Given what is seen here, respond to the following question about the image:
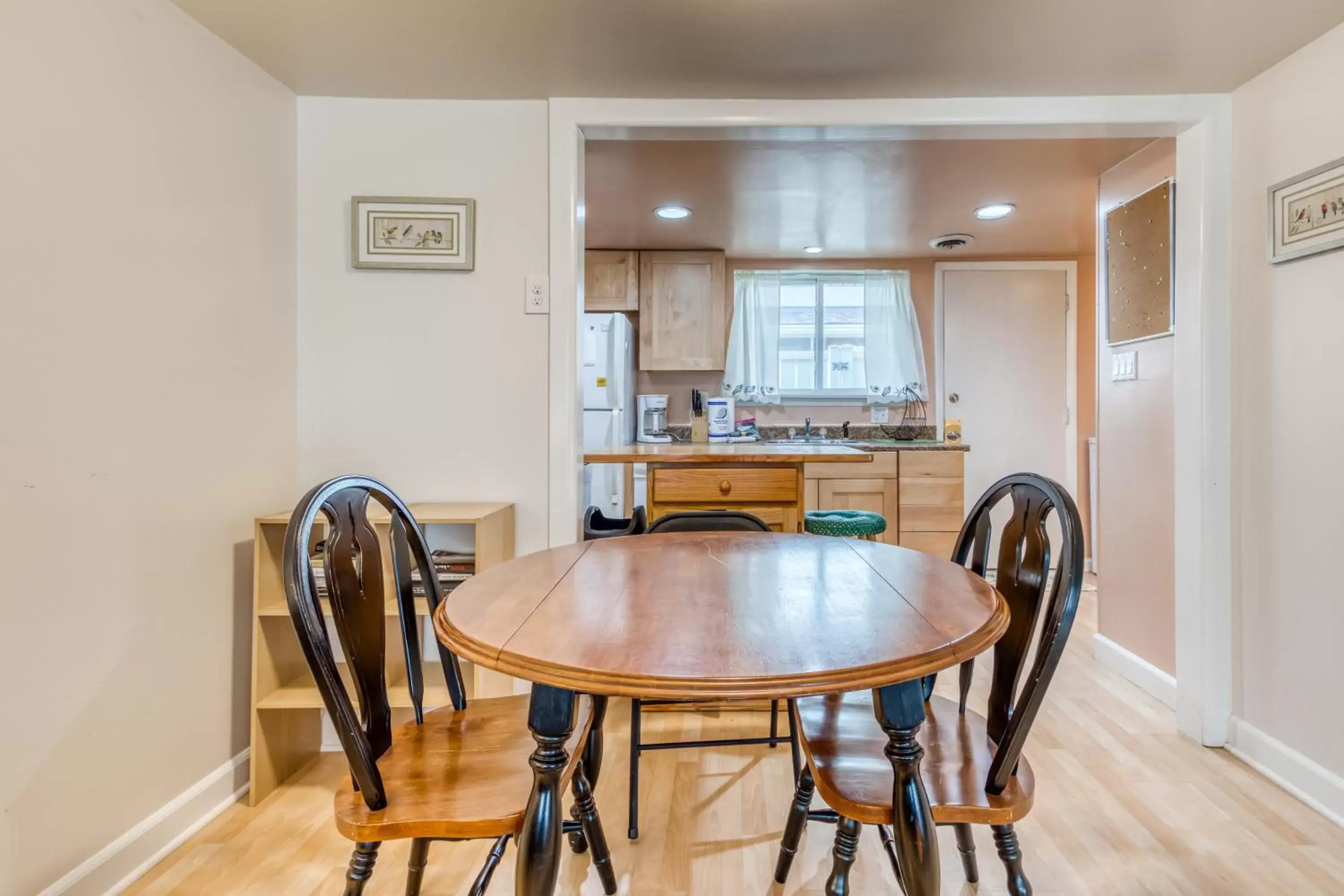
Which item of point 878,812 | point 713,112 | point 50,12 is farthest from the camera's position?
point 713,112

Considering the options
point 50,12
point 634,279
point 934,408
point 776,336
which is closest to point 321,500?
point 50,12

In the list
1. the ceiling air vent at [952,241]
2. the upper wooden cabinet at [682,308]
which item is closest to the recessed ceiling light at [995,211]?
the ceiling air vent at [952,241]

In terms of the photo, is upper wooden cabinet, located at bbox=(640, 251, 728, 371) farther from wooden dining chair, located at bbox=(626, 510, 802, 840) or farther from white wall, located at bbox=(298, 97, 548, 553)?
wooden dining chair, located at bbox=(626, 510, 802, 840)

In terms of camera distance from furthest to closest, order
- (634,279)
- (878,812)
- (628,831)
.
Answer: (634,279), (628,831), (878,812)

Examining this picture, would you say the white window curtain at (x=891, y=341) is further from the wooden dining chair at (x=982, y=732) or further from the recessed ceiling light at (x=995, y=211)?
the wooden dining chair at (x=982, y=732)

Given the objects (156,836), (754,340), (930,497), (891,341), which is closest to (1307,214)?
(930,497)

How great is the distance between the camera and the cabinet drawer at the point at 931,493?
3.79 m

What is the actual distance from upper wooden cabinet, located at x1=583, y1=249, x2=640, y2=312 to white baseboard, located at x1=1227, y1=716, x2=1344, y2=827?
3.44 metres

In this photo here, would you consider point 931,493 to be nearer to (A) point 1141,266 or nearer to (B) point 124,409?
(A) point 1141,266

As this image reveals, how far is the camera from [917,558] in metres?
1.38

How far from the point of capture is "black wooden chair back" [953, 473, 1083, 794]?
958mm

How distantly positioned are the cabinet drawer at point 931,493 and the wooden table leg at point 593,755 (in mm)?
2813

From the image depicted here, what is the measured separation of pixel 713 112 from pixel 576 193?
50cm

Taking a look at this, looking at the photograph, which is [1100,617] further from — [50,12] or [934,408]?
[50,12]
